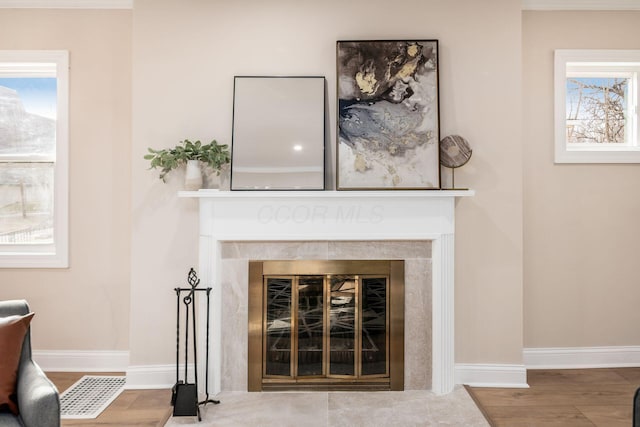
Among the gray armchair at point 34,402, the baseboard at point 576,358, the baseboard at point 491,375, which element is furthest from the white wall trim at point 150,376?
the baseboard at point 576,358

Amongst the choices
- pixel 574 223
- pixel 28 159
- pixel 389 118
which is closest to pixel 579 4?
pixel 574 223

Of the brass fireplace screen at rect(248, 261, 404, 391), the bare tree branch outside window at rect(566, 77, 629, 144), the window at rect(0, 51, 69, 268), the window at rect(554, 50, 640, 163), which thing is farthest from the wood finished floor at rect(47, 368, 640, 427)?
the bare tree branch outside window at rect(566, 77, 629, 144)

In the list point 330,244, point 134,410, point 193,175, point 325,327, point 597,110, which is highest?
point 597,110

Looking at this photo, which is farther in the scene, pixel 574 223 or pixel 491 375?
pixel 574 223

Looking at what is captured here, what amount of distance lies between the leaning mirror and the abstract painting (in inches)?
6.7

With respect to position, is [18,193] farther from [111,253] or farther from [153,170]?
[153,170]

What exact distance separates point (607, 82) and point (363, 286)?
2.48 meters

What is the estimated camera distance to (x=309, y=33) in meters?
3.05

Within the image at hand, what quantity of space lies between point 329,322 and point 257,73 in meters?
1.71

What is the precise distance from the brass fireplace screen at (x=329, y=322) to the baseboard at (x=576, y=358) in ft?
3.73

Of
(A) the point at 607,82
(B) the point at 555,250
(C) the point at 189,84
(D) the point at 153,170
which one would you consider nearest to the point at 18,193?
(D) the point at 153,170

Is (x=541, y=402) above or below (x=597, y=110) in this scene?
below

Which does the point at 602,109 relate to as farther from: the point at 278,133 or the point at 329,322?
the point at 329,322

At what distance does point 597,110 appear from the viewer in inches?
138
